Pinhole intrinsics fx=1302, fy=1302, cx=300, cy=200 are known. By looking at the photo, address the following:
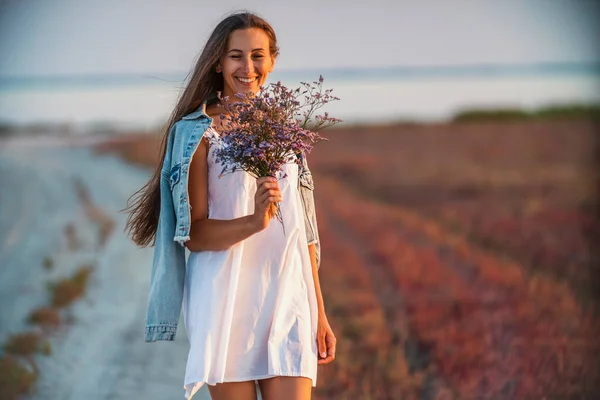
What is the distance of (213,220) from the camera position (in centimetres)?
384

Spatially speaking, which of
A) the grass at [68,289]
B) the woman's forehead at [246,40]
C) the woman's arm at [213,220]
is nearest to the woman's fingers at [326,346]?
the woman's arm at [213,220]

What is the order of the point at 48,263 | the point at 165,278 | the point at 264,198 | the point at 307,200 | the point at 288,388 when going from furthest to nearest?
the point at 48,263, the point at 307,200, the point at 165,278, the point at 288,388, the point at 264,198

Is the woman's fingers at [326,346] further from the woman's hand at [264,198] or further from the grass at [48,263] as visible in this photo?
the grass at [48,263]

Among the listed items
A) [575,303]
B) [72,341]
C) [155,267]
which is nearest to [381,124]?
[575,303]

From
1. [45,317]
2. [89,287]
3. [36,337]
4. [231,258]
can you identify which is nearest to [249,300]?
[231,258]

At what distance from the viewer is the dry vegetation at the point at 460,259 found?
28.1 feet

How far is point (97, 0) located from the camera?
45.0 meters

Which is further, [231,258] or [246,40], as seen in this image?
[246,40]

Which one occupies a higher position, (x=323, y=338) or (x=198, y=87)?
(x=198, y=87)

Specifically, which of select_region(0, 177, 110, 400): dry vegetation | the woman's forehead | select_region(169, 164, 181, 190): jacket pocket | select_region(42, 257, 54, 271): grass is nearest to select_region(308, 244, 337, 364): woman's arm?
select_region(169, 164, 181, 190): jacket pocket

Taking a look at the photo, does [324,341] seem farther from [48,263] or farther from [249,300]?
[48,263]

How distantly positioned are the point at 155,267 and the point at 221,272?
25 cm

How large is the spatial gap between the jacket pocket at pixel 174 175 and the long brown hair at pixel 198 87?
0.12m

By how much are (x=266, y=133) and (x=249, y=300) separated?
51 centimetres
